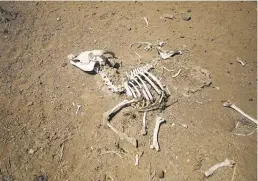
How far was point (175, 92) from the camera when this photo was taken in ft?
15.3

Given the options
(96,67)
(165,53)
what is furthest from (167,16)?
(96,67)

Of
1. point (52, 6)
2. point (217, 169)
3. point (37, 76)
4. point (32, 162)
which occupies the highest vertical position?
point (52, 6)

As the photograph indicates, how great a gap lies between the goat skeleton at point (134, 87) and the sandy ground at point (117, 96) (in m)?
0.11

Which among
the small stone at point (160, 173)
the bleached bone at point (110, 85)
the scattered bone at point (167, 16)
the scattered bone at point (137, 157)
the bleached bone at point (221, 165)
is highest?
the scattered bone at point (167, 16)

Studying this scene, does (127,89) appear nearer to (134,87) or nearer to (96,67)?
(134,87)

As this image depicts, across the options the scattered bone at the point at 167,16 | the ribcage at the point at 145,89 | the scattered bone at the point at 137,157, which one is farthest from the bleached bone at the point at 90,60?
the scattered bone at the point at 167,16

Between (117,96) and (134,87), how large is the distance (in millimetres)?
334

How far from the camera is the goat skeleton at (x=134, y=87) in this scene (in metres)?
4.24

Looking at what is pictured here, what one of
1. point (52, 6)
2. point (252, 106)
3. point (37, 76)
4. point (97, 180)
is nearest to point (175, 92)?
point (252, 106)

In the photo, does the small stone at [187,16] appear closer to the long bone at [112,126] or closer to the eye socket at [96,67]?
the eye socket at [96,67]

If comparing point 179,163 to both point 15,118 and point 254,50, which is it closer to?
point 15,118

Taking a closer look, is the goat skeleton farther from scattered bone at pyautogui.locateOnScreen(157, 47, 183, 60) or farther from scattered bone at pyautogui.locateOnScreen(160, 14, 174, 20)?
scattered bone at pyautogui.locateOnScreen(160, 14, 174, 20)

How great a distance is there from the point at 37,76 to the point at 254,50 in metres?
3.50

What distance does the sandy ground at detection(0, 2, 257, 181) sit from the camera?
3887 millimetres
